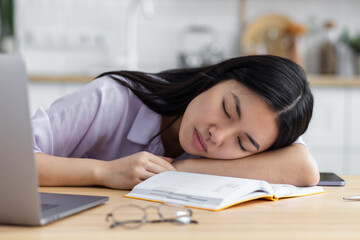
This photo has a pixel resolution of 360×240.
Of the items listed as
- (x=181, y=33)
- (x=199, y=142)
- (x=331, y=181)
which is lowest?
(x=331, y=181)

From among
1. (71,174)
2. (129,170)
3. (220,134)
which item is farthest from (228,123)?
(71,174)

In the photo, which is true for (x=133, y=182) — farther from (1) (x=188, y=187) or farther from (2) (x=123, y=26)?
(2) (x=123, y=26)

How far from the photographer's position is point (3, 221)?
2.49 feet

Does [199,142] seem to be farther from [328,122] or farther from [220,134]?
[328,122]

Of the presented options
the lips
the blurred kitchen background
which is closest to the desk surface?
the lips

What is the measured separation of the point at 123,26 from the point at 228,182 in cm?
267

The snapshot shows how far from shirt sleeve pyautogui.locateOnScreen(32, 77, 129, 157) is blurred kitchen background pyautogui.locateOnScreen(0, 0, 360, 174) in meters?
1.90

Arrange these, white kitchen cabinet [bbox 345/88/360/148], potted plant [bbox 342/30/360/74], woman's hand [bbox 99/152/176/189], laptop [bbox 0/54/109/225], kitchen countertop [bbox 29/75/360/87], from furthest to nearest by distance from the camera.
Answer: potted plant [bbox 342/30/360/74], white kitchen cabinet [bbox 345/88/360/148], kitchen countertop [bbox 29/75/360/87], woman's hand [bbox 99/152/176/189], laptop [bbox 0/54/109/225]

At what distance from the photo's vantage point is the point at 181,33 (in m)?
3.57

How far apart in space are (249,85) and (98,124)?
17.9 inches

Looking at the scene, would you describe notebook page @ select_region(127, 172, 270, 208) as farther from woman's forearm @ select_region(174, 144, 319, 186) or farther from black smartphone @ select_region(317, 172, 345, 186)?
black smartphone @ select_region(317, 172, 345, 186)

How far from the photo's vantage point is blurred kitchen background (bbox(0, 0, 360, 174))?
341cm

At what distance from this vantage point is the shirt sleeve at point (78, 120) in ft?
4.25

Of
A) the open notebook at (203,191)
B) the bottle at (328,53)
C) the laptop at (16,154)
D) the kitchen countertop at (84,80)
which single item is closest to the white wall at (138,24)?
the bottle at (328,53)
